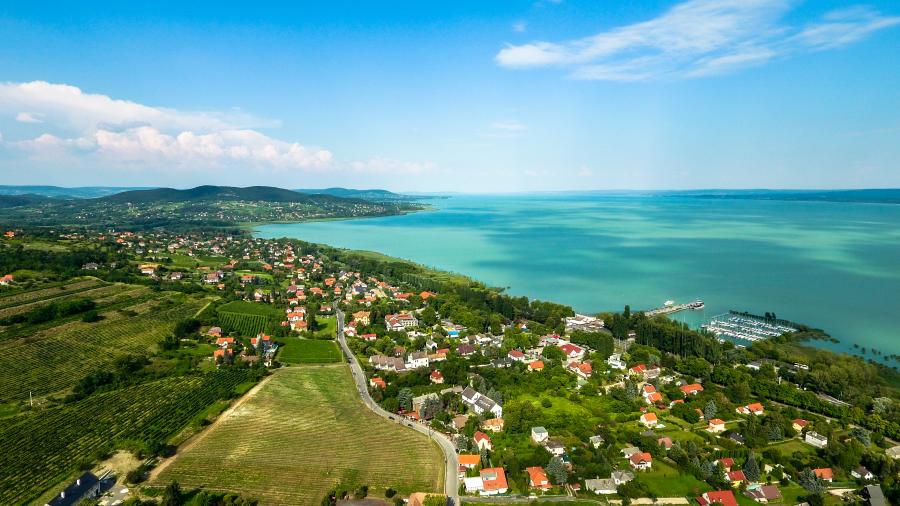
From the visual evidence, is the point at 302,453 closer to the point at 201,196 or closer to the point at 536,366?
the point at 536,366

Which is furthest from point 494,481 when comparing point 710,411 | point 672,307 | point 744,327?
point 672,307

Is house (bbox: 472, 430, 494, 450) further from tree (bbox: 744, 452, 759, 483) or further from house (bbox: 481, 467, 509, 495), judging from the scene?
tree (bbox: 744, 452, 759, 483)

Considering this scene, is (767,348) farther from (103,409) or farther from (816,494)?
(103,409)

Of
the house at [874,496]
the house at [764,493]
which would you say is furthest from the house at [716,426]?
the house at [874,496]

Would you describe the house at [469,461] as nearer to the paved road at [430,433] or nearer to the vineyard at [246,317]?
the paved road at [430,433]

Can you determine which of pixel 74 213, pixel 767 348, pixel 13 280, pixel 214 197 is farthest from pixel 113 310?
pixel 214 197

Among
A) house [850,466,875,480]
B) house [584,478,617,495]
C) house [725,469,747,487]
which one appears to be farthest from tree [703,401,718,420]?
house [584,478,617,495]
